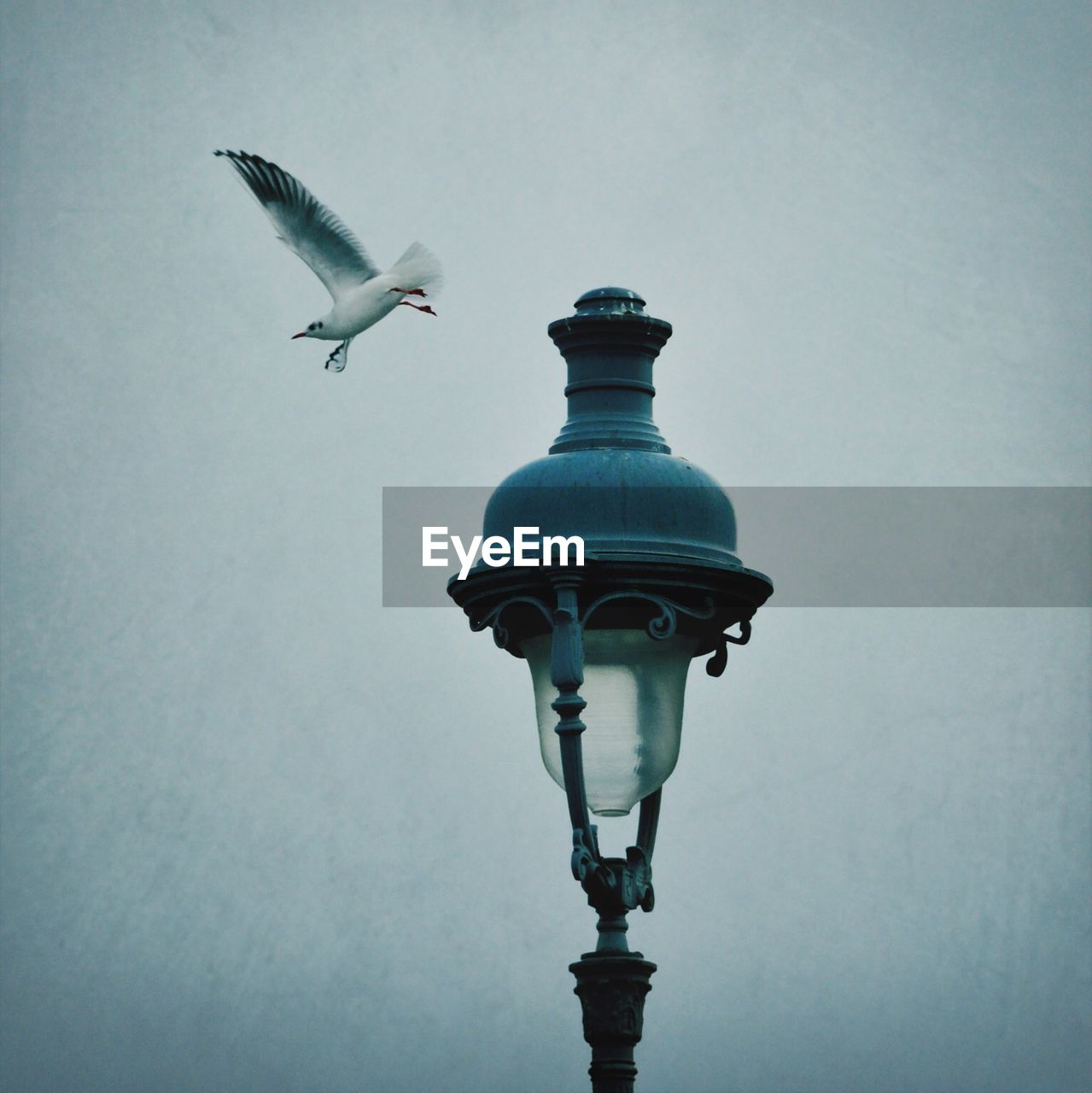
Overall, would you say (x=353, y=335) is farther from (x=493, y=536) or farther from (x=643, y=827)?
(x=643, y=827)

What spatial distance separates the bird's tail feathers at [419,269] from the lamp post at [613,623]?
1642 millimetres

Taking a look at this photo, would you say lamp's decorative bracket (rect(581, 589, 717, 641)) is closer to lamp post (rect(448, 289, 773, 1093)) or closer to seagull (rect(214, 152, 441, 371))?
lamp post (rect(448, 289, 773, 1093))

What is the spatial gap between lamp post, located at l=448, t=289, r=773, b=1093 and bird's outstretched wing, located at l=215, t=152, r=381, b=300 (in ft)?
6.92

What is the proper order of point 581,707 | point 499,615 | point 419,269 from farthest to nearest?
point 419,269 < point 499,615 < point 581,707

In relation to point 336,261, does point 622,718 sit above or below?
below

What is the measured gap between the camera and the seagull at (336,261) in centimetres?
648

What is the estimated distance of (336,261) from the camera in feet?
22.5

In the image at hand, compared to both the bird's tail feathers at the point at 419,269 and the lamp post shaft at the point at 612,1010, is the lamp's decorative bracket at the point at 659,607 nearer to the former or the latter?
the lamp post shaft at the point at 612,1010

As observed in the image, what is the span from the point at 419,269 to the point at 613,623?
7.32 ft

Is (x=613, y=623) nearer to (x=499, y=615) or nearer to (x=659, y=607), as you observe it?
(x=659, y=607)

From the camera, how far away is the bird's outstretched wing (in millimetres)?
6633

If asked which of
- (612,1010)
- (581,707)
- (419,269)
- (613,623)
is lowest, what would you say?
(612,1010)

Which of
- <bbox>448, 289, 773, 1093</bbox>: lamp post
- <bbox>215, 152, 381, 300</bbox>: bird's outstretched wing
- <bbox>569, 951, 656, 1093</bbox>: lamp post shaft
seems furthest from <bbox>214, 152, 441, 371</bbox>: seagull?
<bbox>569, 951, 656, 1093</bbox>: lamp post shaft

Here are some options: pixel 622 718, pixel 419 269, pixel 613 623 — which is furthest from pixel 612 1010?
pixel 419 269
